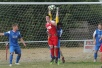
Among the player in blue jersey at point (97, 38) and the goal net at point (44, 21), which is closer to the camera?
the player in blue jersey at point (97, 38)

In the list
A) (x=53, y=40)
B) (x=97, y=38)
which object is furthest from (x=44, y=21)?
(x=97, y=38)

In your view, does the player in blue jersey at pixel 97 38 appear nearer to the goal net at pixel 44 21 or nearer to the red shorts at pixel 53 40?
the goal net at pixel 44 21

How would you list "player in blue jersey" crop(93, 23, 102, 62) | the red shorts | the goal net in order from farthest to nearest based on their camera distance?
1. the goal net
2. "player in blue jersey" crop(93, 23, 102, 62)
3. the red shorts

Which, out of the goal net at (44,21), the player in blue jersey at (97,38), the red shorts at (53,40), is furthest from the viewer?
the goal net at (44,21)

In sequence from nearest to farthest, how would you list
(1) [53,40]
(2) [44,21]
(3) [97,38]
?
(1) [53,40]
(3) [97,38]
(2) [44,21]

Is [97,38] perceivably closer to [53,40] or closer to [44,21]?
[53,40]

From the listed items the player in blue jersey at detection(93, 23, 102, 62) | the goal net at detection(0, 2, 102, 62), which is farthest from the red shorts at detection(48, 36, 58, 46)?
the player in blue jersey at detection(93, 23, 102, 62)

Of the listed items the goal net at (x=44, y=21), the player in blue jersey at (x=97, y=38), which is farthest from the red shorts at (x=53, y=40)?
the player in blue jersey at (x=97, y=38)

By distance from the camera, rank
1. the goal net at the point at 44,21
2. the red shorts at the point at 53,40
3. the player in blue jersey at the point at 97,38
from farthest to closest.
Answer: the goal net at the point at 44,21, the player in blue jersey at the point at 97,38, the red shorts at the point at 53,40

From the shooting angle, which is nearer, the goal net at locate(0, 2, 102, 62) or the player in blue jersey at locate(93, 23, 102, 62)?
the player in blue jersey at locate(93, 23, 102, 62)

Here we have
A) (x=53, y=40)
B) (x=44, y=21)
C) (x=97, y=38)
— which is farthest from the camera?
(x=44, y=21)

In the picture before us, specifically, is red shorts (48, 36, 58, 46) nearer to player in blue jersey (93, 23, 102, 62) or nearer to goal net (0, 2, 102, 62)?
goal net (0, 2, 102, 62)

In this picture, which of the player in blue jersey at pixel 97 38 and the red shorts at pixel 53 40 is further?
the player in blue jersey at pixel 97 38

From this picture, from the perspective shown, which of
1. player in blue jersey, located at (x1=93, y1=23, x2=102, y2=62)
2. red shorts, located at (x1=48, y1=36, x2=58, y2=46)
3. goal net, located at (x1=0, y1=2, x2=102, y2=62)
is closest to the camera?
red shorts, located at (x1=48, y1=36, x2=58, y2=46)
